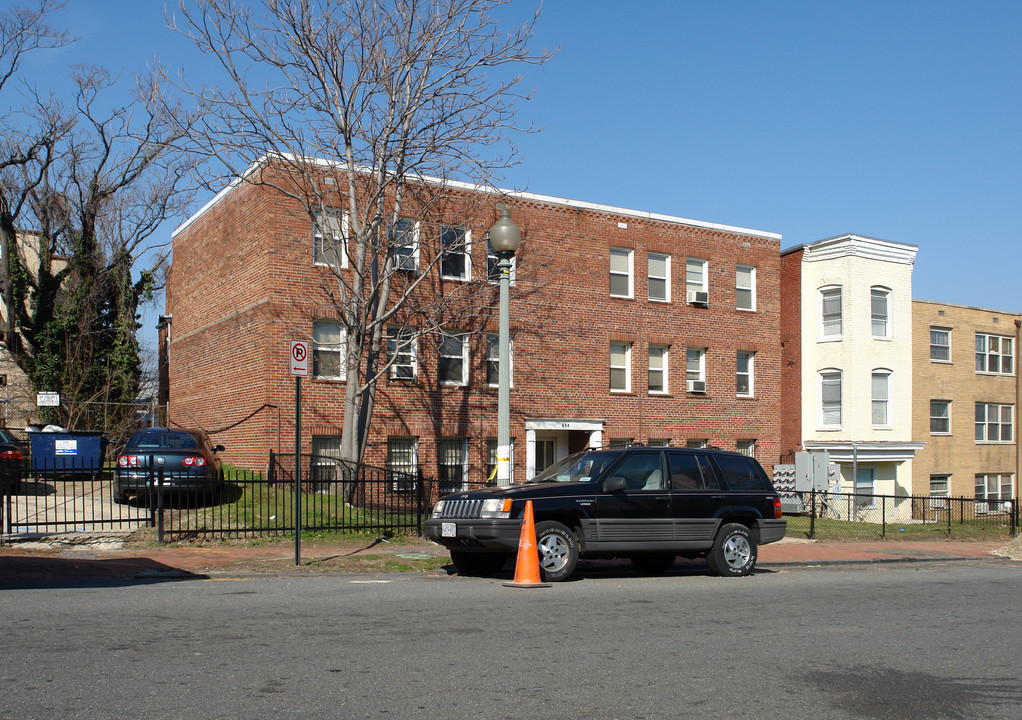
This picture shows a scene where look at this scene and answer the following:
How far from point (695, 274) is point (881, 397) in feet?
26.9

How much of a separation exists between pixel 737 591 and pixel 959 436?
2710 centimetres

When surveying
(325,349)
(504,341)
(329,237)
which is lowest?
(504,341)

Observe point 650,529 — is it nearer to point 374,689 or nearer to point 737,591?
point 737,591

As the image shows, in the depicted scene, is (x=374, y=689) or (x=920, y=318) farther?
(x=920, y=318)

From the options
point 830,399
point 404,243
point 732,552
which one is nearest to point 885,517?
point 830,399

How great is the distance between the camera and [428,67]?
19.5m

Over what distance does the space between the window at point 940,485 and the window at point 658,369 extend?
1246 centimetres

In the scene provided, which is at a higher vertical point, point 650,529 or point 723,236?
point 723,236

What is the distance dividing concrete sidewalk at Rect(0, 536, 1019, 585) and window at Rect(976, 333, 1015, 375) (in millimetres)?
21729

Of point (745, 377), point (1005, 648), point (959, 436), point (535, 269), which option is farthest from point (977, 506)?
point (1005, 648)

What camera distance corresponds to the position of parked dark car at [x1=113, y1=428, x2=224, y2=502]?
49.4 feet

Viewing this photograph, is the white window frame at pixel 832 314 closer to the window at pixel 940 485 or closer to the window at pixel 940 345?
the window at pixel 940 345

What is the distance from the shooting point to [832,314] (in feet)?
104

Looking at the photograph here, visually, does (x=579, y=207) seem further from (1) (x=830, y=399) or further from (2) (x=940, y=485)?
(2) (x=940, y=485)
